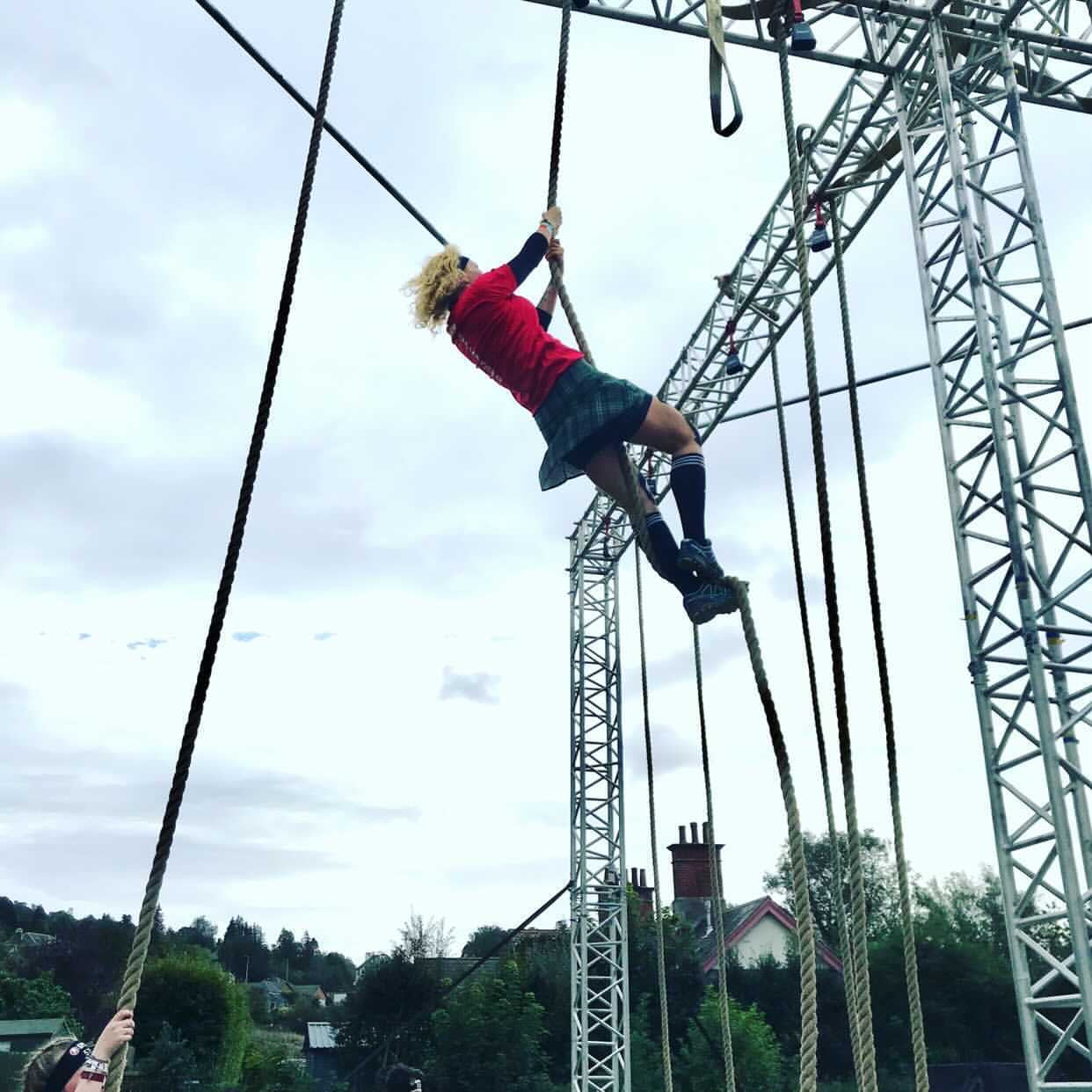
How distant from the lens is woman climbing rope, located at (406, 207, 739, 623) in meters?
2.81

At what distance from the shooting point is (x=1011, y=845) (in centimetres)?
443

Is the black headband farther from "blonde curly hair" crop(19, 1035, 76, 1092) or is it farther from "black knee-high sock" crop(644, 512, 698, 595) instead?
"black knee-high sock" crop(644, 512, 698, 595)

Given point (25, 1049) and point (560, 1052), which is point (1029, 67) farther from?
point (25, 1049)

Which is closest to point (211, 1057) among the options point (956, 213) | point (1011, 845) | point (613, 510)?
point (613, 510)

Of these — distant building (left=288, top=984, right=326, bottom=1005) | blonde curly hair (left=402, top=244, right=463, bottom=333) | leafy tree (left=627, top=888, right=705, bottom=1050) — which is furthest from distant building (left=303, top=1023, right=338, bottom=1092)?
distant building (left=288, top=984, right=326, bottom=1005)

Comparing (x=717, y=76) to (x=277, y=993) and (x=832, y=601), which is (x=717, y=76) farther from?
(x=277, y=993)

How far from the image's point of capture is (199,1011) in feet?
51.9

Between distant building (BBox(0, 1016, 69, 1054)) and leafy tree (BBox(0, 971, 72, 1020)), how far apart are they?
4.21 m

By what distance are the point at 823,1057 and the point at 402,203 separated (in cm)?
1413

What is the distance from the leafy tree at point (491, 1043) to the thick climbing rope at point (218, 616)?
1228cm

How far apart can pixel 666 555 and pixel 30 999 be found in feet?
68.2

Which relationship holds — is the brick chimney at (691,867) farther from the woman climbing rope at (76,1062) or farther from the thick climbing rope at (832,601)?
the woman climbing rope at (76,1062)

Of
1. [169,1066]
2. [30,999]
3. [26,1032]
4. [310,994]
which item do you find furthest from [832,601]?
[310,994]

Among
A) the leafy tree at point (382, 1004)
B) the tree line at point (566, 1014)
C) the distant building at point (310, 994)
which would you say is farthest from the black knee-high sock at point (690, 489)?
the distant building at point (310, 994)
